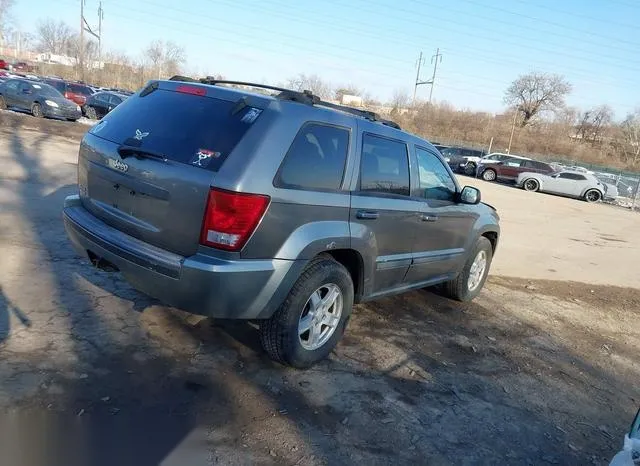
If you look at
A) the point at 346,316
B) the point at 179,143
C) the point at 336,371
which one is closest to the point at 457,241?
the point at 346,316

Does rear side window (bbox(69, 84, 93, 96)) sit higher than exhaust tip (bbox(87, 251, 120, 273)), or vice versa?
rear side window (bbox(69, 84, 93, 96))

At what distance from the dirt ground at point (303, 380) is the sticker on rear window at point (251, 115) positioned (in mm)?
→ 1707

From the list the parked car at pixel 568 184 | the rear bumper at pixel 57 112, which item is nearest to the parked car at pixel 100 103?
the rear bumper at pixel 57 112

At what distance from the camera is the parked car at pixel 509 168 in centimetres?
2977

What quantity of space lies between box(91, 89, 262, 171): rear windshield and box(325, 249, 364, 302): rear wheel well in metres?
1.12

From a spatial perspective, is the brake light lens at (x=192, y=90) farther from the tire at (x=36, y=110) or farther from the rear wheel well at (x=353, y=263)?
the tire at (x=36, y=110)

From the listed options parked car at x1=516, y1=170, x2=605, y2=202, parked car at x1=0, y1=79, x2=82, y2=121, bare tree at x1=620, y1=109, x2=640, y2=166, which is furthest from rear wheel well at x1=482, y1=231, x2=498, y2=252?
bare tree at x1=620, y1=109, x2=640, y2=166

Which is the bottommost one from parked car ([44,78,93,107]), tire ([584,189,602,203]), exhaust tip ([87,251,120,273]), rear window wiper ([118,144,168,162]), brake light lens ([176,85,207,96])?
tire ([584,189,602,203])

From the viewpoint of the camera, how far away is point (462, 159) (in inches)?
1328

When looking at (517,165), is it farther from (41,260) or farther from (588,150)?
(588,150)

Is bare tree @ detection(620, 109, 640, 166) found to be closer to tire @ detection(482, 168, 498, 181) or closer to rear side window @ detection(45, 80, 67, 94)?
tire @ detection(482, 168, 498, 181)

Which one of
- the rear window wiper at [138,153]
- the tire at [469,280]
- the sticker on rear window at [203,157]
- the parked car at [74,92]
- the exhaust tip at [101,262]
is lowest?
the tire at [469,280]

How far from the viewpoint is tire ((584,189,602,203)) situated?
2666 centimetres

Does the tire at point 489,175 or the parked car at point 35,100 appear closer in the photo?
the parked car at point 35,100
